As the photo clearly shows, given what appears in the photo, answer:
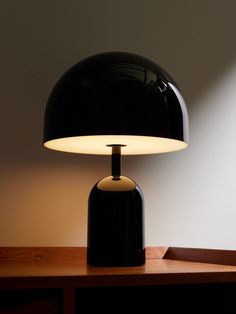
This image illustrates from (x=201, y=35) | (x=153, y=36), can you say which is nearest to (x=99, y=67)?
(x=153, y=36)

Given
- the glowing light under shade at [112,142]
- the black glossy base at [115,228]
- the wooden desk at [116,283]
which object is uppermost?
the glowing light under shade at [112,142]

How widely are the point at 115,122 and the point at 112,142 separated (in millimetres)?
238

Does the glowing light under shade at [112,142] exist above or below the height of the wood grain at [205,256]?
above

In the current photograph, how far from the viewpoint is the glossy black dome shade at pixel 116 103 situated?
916mm

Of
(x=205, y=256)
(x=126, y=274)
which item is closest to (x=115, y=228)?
(x=126, y=274)

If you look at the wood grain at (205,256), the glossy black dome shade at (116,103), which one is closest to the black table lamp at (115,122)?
the glossy black dome shade at (116,103)

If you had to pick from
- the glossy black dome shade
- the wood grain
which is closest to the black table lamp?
the glossy black dome shade

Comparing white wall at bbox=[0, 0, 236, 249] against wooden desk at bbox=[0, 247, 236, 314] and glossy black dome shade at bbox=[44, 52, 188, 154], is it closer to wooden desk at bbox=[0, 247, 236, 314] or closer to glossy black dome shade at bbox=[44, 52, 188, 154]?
wooden desk at bbox=[0, 247, 236, 314]

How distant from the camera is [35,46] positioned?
4.46ft

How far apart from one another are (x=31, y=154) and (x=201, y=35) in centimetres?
73

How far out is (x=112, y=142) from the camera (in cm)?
→ 115

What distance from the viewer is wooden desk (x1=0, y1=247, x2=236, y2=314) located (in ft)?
2.90

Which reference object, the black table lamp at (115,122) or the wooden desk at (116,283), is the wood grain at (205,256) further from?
the black table lamp at (115,122)

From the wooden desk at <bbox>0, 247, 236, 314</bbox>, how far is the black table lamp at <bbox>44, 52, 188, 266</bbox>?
8 centimetres
